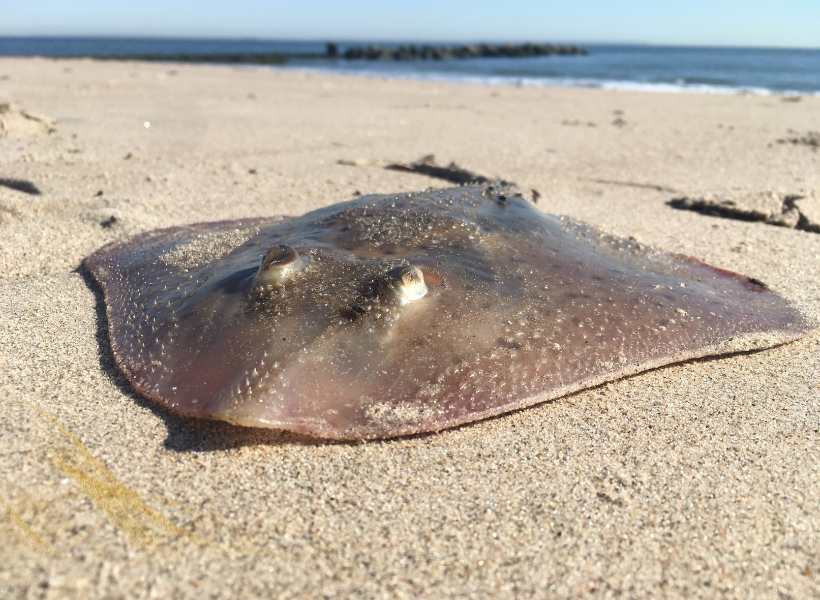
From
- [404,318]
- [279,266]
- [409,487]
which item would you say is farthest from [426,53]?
[409,487]

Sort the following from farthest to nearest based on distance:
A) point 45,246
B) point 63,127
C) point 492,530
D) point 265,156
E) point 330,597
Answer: point 63,127, point 265,156, point 45,246, point 492,530, point 330,597

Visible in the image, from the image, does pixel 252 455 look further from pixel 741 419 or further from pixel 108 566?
pixel 741 419

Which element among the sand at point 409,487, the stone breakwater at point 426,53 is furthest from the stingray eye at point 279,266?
the stone breakwater at point 426,53

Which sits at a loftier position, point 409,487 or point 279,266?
point 279,266

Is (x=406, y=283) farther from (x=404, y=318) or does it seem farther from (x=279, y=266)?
(x=279, y=266)

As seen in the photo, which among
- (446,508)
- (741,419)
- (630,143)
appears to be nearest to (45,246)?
(446,508)

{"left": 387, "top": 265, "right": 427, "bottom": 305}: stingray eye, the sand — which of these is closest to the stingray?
{"left": 387, "top": 265, "right": 427, "bottom": 305}: stingray eye

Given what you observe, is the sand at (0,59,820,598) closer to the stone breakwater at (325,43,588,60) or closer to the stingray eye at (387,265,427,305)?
the stingray eye at (387,265,427,305)
